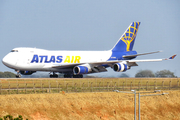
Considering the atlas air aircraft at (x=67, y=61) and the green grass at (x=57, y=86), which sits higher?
the atlas air aircraft at (x=67, y=61)

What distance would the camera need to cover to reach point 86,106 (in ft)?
106

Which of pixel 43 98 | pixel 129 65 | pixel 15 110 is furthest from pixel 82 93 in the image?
pixel 129 65

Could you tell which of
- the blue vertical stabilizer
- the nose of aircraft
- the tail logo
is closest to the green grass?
the nose of aircraft

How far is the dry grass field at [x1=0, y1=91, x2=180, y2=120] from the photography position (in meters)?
28.1

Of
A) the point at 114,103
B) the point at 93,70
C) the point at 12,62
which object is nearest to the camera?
the point at 114,103

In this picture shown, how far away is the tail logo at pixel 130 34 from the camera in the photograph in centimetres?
6372

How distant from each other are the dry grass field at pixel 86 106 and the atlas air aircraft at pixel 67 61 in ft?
49.7

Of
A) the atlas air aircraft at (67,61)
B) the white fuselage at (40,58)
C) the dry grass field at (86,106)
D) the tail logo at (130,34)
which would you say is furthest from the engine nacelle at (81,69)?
the dry grass field at (86,106)

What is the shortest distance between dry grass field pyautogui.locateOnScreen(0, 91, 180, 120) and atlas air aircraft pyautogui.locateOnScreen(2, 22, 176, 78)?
15144mm

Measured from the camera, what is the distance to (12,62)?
48344mm

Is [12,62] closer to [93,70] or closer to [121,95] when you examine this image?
[93,70]

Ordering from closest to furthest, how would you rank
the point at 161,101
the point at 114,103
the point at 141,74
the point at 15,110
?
the point at 15,110, the point at 114,103, the point at 161,101, the point at 141,74

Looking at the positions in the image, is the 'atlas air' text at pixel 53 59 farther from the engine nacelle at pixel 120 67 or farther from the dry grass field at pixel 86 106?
the dry grass field at pixel 86 106

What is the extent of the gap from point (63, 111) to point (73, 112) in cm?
103
